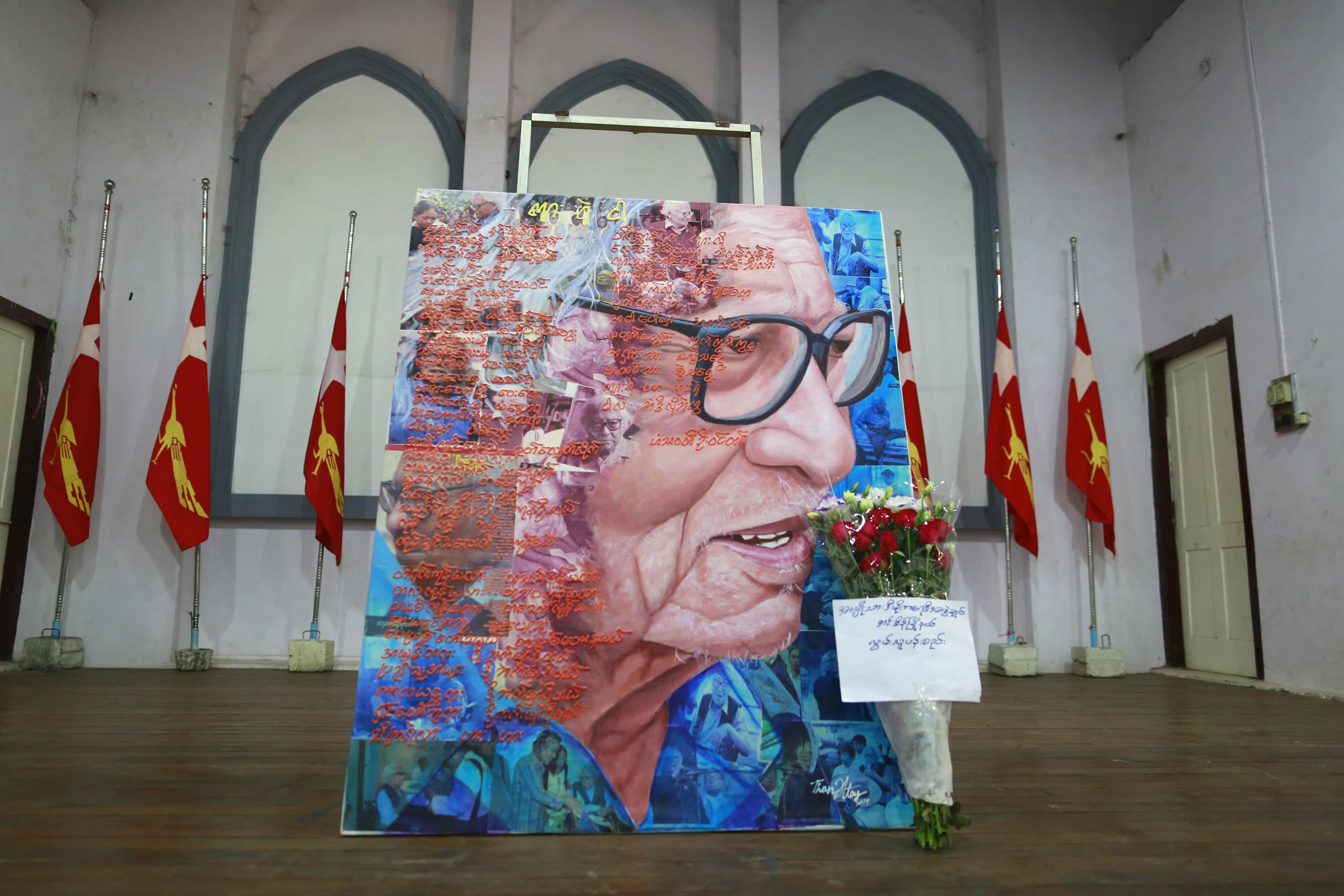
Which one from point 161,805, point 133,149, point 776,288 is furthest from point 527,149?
point 133,149

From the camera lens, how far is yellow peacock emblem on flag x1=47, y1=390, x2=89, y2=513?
4.23 m

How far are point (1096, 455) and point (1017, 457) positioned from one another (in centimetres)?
46

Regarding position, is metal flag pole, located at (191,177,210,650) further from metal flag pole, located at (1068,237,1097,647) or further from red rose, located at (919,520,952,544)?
metal flag pole, located at (1068,237,1097,647)

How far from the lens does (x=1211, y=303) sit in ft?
14.9

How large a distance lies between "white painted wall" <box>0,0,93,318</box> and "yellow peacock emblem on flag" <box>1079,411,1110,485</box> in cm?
538

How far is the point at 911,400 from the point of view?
4664 mm

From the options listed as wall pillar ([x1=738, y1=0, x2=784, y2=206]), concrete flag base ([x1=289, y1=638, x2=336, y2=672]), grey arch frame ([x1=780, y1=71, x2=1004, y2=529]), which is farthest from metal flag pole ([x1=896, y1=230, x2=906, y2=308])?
concrete flag base ([x1=289, y1=638, x2=336, y2=672])

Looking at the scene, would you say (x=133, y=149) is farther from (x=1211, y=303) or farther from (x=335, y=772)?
(x=1211, y=303)

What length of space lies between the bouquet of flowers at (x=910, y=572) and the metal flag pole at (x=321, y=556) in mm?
3477

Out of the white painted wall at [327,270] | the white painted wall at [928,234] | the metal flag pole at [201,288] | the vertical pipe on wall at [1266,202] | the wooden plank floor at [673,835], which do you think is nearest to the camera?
the wooden plank floor at [673,835]

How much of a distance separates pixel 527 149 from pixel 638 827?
1.54 m

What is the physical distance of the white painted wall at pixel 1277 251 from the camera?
3.78 metres

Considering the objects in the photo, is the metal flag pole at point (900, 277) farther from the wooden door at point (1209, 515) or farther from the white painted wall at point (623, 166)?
the wooden door at point (1209, 515)

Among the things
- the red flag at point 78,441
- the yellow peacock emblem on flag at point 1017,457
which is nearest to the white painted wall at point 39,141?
the red flag at point 78,441
